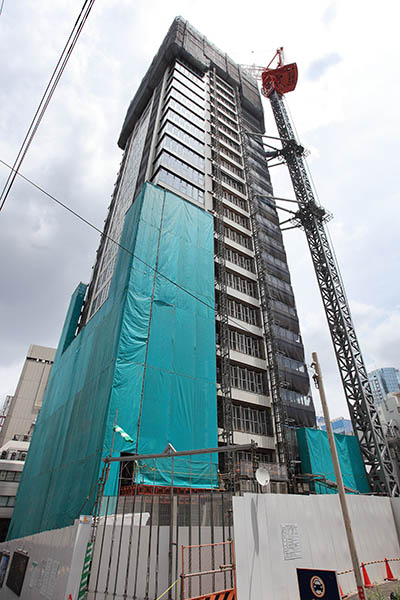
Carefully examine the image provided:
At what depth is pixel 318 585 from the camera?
6109 mm

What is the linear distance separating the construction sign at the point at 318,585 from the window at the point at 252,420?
17597 mm

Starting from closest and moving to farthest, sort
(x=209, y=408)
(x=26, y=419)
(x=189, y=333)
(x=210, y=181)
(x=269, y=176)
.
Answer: (x=209, y=408), (x=189, y=333), (x=210, y=181), (x=269, y=176), (x=26, y=419)

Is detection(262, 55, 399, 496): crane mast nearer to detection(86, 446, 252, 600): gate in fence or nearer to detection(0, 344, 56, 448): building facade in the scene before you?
detection(86, 446, 252, 600): gate in fence

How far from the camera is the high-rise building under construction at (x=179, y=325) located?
18.5 m

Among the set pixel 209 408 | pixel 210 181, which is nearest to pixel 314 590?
pixel 209 408

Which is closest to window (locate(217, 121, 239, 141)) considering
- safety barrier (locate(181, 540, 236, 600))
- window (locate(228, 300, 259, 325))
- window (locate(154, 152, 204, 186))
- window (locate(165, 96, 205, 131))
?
window (locate(165, 96, 205, 131))

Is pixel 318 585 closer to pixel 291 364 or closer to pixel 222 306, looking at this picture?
pixel 222 306

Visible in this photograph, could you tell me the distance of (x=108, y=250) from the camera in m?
33.1

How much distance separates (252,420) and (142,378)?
10.9 meters

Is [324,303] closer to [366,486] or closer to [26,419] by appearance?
[366,486]

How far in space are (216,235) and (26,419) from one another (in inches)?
2283

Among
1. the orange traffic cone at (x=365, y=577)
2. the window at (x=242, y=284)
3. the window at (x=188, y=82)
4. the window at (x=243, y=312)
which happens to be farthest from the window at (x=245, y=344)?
the window at (x=188, y=82)

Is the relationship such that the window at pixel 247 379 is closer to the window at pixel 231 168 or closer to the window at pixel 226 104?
the window at pixel 231 168

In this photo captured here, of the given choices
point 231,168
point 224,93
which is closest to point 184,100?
point 231,168
